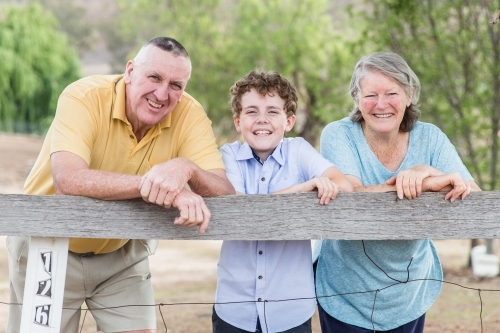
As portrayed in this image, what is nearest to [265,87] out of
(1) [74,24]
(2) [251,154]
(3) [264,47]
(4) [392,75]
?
(2) [251,154]

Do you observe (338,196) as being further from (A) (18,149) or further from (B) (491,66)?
(A) (18,149)

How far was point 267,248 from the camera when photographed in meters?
2.93

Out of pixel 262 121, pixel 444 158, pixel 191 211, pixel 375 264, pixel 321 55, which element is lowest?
pixel 375 264

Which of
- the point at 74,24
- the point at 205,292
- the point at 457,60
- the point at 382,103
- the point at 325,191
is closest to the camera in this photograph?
the point at 325,191

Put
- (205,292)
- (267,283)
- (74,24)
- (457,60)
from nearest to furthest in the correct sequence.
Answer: (267,283)
(205,292)
(457,60)
(74,24)

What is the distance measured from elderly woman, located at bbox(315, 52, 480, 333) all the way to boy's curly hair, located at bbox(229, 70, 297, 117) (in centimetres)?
22

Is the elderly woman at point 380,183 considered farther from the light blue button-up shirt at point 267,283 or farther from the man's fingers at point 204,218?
the man's fingers at point 204,218

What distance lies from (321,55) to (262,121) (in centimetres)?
1472

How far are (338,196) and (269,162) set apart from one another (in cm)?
56

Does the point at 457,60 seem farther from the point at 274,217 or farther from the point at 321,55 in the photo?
the point at 274,217

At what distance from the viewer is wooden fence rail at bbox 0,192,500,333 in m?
2.51

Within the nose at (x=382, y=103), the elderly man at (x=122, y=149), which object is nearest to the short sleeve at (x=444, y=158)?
the nose at (x=382, y=103)

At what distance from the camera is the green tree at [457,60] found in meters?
10.5

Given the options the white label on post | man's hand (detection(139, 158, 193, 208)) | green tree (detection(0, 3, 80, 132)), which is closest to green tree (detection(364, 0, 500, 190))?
man's hand (detection(139, 158, 193, 208))
